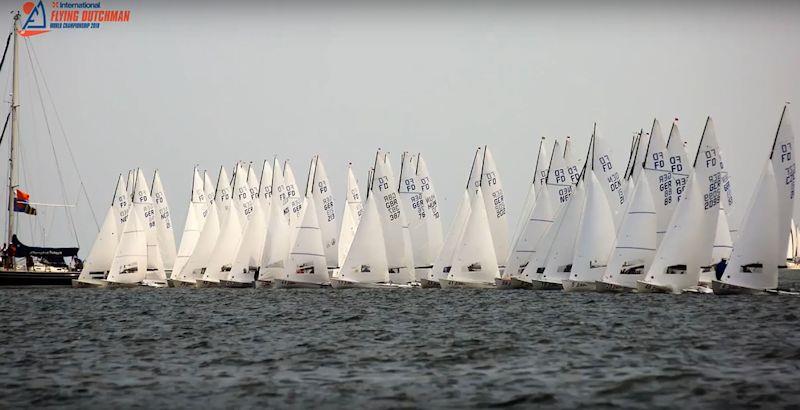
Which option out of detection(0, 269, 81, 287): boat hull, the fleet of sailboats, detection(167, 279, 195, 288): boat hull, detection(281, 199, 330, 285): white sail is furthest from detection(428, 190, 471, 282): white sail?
detection(0, 269, 81, 287): boat hull

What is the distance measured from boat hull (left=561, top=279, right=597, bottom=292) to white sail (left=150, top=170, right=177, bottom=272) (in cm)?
4282

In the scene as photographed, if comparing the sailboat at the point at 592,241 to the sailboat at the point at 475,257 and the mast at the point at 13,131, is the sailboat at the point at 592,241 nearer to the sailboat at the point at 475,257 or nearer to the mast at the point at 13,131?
the sailboat at the point at 475,257

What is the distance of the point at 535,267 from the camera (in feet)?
224

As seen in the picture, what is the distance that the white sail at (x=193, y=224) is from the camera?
86250 millimetres

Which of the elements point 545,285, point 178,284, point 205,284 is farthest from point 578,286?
point 178,284

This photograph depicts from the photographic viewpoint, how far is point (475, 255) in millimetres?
69250

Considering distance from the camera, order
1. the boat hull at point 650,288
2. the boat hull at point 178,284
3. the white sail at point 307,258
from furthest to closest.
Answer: the boat hull at point 178,284
the white sail at point 307,258
the boat hull at point 650,288

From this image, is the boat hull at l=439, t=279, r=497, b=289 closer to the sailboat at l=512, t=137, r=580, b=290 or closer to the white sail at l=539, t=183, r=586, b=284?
the sailboat at l=512, t=137, r=580, b=290

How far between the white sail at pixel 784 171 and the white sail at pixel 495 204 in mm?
26836

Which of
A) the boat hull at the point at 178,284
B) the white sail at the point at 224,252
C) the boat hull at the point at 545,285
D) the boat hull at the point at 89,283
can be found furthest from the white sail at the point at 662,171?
the boat hull at the point at 89,283

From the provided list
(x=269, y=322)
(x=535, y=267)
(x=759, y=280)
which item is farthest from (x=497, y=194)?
(x=269, y=322)

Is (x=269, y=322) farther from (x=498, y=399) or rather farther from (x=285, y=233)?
(x=285, y=233)

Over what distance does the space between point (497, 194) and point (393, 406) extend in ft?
186

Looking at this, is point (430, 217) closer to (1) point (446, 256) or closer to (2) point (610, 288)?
(1) point (446, 256)
